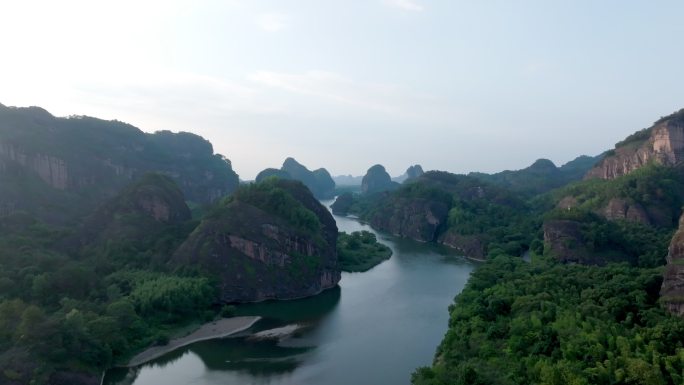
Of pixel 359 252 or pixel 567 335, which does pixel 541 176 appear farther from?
pixel 567 335

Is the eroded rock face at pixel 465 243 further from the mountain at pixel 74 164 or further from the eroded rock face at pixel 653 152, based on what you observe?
the mountain at pixel 74 164

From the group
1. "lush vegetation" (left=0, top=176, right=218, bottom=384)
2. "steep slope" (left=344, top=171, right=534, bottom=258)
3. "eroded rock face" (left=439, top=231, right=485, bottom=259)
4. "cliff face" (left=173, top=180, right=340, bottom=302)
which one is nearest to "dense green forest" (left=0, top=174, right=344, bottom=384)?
"lush vegetation" (left=0, top=176, right=218, bottom=384)

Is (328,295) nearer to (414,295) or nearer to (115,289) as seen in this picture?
(414,295)

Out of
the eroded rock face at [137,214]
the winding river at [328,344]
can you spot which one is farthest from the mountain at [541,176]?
the eroded rock face at [137,214]

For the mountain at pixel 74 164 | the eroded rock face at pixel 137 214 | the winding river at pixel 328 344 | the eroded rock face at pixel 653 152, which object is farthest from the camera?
the eroded rock face at pixel 653 152

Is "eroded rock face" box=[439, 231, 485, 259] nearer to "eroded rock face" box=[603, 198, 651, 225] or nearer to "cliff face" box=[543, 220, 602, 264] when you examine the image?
"cliff face" box=[543, 220, 602, 264]

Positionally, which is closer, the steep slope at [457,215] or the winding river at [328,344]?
the winding river at [328,344]

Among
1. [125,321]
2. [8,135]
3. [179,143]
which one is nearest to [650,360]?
[125,321]
